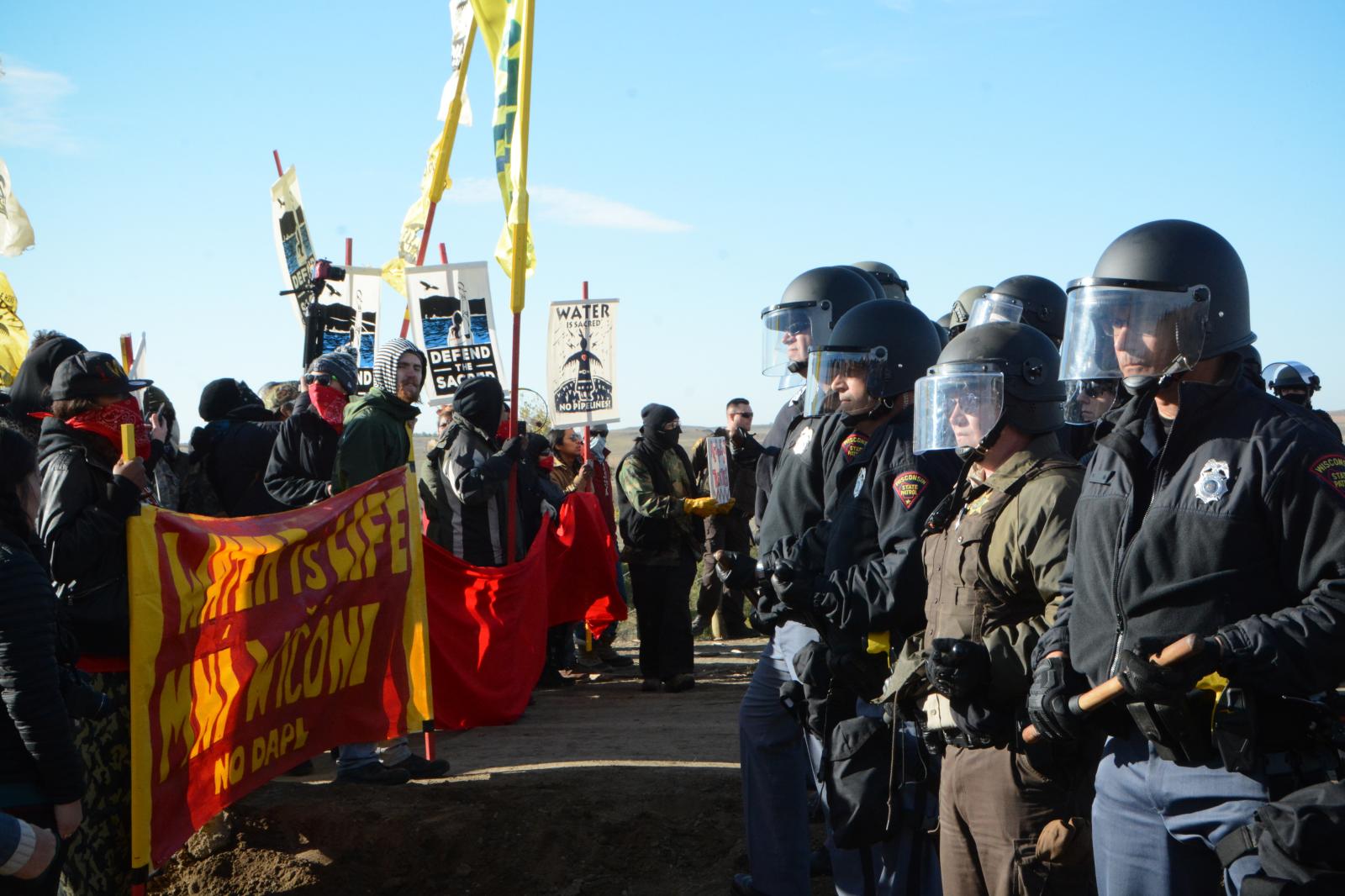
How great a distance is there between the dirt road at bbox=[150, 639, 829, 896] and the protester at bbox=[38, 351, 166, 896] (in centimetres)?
120

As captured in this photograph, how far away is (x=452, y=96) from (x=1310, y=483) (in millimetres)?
8135

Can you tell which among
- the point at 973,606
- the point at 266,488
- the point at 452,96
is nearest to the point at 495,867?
the point at 266,488

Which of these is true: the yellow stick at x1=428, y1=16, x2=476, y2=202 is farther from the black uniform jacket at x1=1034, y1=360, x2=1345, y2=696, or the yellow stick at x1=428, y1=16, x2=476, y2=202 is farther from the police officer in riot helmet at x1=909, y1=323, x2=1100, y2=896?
the black uniform jacket at x1=1034, y1=360, x2=1345, y2=696

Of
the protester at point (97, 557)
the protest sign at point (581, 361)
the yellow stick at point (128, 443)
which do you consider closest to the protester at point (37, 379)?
the protester at point (97, 557)

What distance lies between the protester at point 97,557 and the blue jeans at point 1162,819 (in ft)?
11.6

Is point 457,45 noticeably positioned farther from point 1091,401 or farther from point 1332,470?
point 1332,470

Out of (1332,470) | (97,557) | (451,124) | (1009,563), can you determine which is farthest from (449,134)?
(1332,470)

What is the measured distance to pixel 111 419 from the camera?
473 cm

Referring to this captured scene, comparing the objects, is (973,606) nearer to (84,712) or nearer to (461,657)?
(84,712)

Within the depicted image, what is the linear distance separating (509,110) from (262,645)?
4.42 metres

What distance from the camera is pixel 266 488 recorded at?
23.4 ft

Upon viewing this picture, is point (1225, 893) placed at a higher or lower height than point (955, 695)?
lower

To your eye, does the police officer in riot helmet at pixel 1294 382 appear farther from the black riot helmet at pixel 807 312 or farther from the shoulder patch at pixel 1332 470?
the shoulder patch at pixel 1332 470

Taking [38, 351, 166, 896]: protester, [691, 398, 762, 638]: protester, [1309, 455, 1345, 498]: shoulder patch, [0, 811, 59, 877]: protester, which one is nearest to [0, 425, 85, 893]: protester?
[0, 811, 59, 877]: protester
